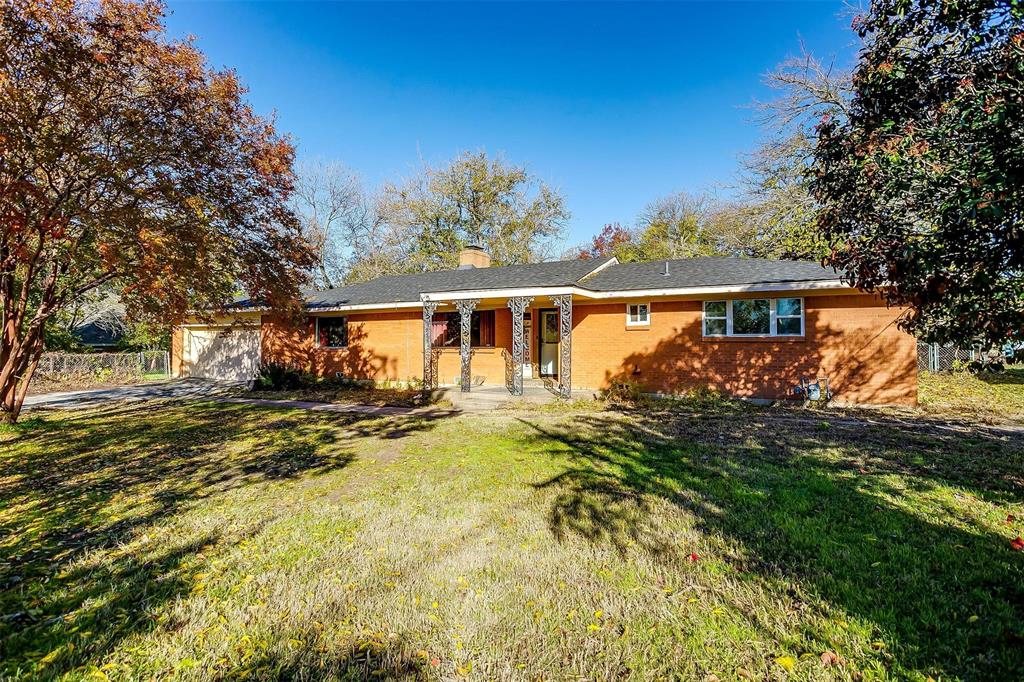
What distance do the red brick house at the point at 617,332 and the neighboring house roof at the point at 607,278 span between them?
57mm

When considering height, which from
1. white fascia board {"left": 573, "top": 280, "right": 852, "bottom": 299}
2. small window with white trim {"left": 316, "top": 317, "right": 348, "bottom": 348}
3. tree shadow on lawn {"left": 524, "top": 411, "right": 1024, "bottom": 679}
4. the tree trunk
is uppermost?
white fascia board {"left": 573, "top": 280, "right": 852, "bottom": 299}

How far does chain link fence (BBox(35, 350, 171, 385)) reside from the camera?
17.5 meters

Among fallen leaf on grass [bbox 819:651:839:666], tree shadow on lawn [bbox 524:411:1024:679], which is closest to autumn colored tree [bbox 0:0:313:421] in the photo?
tree shadow on lawn [bbox 524:411:1024:679]

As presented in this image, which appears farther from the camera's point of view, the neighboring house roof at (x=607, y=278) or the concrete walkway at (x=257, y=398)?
the concrete walkway at (x=257, y=398)

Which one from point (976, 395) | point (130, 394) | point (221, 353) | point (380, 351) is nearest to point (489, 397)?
point (380, 351)

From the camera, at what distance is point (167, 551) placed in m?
3.87

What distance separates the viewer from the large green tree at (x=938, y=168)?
11.8 ft

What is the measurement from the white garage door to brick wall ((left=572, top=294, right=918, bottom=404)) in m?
13.4

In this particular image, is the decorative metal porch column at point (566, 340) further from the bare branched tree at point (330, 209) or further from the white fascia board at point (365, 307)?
the bare branched tree at point (330, 209)

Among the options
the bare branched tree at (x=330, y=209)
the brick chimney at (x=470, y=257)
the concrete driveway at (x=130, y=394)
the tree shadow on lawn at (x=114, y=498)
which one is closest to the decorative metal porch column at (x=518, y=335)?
the tree shadow on lawn at (x=114, y=498)

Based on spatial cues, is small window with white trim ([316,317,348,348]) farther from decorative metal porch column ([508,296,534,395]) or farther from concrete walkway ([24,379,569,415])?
decorative metal porch column ([508,296,534,395])

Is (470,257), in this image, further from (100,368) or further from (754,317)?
(100,368)

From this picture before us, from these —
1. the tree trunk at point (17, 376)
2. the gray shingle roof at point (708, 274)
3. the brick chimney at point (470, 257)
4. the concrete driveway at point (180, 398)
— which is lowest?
the concrete driveway at point (180, 398)

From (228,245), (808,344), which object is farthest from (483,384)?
(808,344)
